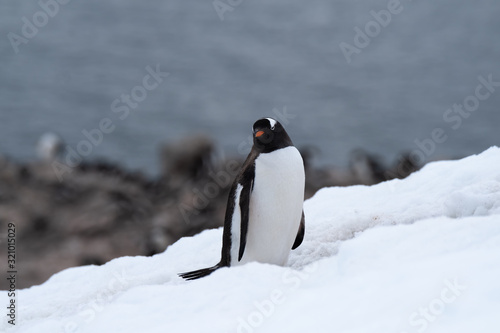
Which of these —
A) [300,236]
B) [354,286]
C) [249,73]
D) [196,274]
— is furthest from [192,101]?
[354,286]

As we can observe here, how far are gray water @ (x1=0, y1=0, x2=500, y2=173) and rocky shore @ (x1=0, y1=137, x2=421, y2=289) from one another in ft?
25.2

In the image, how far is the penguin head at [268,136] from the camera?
555 cm

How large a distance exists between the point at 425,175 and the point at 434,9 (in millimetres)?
45982

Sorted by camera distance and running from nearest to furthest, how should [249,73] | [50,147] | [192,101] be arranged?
1. [50,147]
2. [192,101]
3. [249,73]

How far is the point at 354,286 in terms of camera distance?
4.10 metres

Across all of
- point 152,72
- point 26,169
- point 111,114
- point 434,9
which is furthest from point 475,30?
point 26,169

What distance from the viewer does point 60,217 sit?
14.7 meters

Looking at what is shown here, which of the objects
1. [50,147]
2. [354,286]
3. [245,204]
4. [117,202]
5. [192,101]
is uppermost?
[50,147]

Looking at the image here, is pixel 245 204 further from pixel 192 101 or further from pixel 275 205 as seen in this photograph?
pixel 192 101

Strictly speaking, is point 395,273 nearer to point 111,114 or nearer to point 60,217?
point 60,217

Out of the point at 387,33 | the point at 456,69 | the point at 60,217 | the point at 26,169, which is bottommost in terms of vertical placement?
the point at 456,69

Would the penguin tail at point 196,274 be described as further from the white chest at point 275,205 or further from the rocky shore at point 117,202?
the rocky shore at point 117,202

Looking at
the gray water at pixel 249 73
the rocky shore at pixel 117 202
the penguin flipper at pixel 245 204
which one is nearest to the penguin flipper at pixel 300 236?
the penguin flipper at pixel 245 204

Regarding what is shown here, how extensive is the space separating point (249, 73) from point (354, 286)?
34.3 metres
